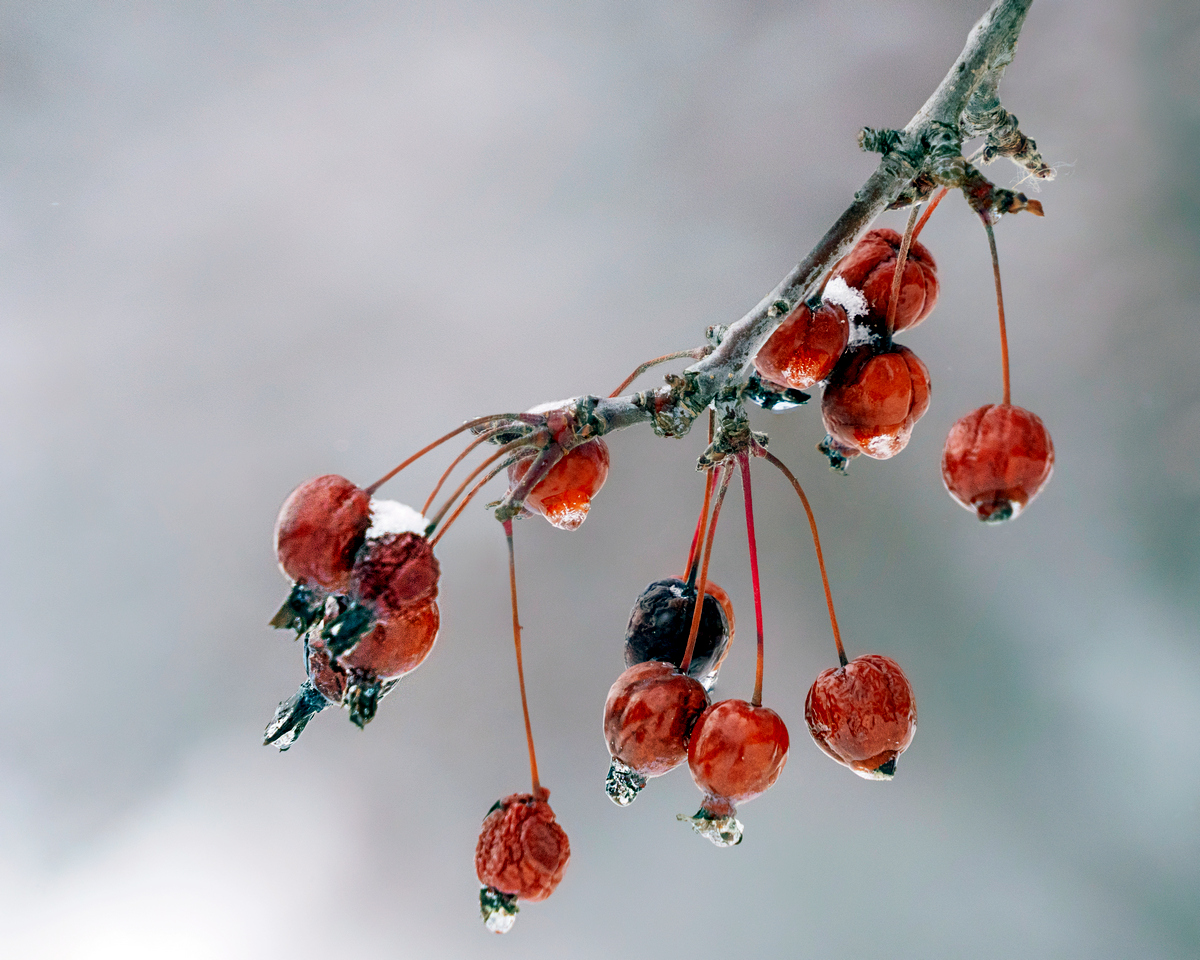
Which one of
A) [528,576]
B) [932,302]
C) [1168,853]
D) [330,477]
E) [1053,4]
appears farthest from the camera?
[528,576]

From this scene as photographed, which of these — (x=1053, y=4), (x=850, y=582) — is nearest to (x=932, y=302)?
(x=850, y=582)

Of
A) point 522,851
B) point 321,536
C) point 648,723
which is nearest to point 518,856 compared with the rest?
point 522,851

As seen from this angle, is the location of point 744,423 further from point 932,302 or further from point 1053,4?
point 1053,4

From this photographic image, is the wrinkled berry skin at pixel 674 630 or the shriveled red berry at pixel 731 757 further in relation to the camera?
the wrinkled berry skin at pixel 674 630

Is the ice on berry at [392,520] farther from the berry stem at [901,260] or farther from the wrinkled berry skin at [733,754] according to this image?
the berry stem at [901,260]

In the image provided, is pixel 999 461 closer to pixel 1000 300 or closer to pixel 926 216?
pixel 1000 300

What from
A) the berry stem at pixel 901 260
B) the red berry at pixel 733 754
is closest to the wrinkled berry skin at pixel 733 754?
the red berry at pixel 733 754

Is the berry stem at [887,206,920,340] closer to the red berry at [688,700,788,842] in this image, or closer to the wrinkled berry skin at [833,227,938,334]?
the wrinkled berry skin at [833,227,938,334]
